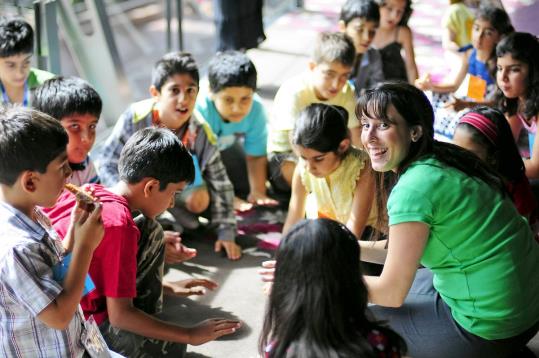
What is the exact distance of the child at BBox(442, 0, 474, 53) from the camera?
4.45 metres

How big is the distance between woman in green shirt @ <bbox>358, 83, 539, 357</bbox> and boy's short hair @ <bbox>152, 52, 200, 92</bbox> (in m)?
1.03

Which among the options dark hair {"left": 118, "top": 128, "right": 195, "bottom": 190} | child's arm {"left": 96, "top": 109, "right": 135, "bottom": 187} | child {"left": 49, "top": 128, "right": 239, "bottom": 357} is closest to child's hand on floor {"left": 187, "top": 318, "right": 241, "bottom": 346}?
child {"left": 49, "top": 128, "right": 239, "bottom": 357}

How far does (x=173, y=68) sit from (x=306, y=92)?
0.73 m

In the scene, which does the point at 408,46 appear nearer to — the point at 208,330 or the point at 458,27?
the point at 458,27

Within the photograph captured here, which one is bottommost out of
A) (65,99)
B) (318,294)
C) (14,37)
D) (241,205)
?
(241,205)

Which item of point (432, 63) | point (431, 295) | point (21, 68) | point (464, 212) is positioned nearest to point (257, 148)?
point (21, 68)

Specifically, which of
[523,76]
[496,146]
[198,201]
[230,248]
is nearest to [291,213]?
[230,248]

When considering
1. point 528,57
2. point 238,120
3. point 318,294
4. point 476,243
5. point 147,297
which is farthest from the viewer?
point 238,120

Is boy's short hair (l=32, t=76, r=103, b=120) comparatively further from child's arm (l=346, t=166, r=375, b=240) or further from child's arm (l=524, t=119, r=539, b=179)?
child's arm (l=524, t=119, r=539, b=179)

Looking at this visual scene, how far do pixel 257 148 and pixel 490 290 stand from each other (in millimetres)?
1639

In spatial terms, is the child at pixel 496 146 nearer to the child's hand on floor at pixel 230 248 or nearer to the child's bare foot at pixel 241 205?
the child's hand on floor at pixel 230 248

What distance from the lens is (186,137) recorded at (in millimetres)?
2854

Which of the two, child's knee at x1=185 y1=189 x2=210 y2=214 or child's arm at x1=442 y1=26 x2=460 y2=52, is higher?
child's arm at x1=442 y1=26 x2=460 y2=52

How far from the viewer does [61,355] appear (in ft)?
5.41
